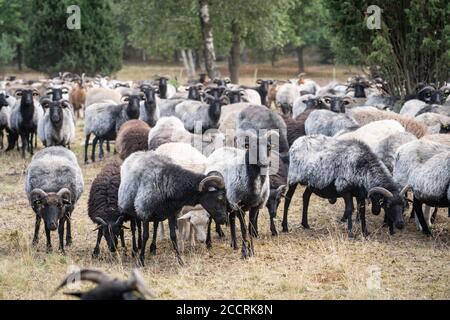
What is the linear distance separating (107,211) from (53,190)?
86cm

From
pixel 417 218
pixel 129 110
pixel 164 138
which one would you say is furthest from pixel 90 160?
pixel 417 218

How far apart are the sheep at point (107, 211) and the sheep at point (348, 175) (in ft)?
8.94

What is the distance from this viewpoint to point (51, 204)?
9.19 meters

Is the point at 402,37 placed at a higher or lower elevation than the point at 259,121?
higher

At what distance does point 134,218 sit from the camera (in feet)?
31.1

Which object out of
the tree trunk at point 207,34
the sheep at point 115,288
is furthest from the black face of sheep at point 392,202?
the tree trunk at point 207,34

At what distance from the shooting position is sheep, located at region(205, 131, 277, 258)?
354 inches

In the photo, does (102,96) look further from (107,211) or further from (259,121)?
(107,211)

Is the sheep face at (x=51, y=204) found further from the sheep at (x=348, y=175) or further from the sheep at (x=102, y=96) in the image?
the sheep at (x=102, y=96)

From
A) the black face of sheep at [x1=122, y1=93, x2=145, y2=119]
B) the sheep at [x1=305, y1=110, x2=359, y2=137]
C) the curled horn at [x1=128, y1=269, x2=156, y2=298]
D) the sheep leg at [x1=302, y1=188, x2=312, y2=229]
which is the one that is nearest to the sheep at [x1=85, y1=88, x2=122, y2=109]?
the black face of sheep at [x1=122, y1=93, x2=145, y2=119]

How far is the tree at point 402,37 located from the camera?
1734cm

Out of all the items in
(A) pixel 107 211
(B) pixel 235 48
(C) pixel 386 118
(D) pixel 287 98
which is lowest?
(A) pixel 107 211

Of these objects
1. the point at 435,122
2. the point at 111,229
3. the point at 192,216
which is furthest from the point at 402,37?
the point at 111,229

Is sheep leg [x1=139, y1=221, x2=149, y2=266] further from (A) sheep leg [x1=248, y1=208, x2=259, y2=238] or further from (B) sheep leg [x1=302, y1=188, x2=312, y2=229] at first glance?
(B) sheep leg [x1=302, y1=188, x2=312, y2=229]
